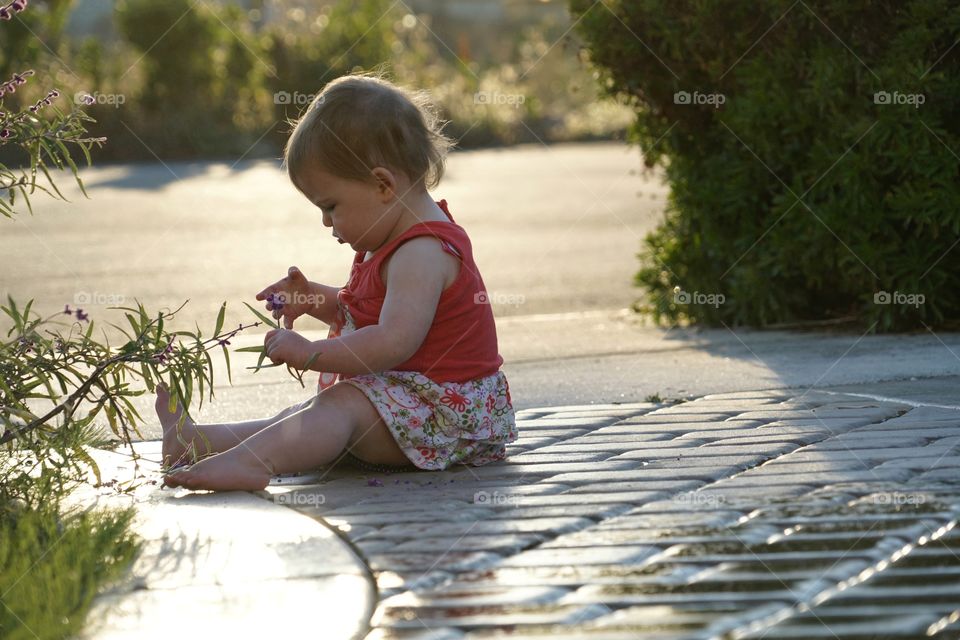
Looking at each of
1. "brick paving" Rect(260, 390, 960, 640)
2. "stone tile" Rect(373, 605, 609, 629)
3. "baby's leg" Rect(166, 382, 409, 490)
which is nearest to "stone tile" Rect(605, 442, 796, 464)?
"brick paving" Rect(260, 390, 960, 640)

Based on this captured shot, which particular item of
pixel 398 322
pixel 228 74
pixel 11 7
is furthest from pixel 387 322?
pixel 228 74

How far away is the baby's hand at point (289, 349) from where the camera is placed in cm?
364

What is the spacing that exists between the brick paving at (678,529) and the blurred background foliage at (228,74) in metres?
14.0

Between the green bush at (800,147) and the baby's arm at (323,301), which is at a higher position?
the green bush at (800,147)

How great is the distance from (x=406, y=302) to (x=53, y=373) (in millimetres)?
967

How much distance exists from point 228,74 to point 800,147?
58.2ft

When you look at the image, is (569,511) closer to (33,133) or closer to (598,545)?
(598,545)

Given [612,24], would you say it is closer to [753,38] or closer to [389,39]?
[753,38]

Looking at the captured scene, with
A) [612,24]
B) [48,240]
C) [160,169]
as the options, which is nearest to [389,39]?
[160,169]

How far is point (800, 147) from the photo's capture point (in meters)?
6.19

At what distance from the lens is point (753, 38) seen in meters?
6.27

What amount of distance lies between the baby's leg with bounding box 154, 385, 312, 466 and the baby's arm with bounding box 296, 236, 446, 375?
412 millimetres

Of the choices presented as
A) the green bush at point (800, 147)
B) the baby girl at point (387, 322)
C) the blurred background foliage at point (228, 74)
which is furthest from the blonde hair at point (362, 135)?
the blurred background foliage at point (228, 74)

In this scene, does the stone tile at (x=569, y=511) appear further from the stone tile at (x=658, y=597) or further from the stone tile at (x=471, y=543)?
the stone tile at (x=658, y=597)
